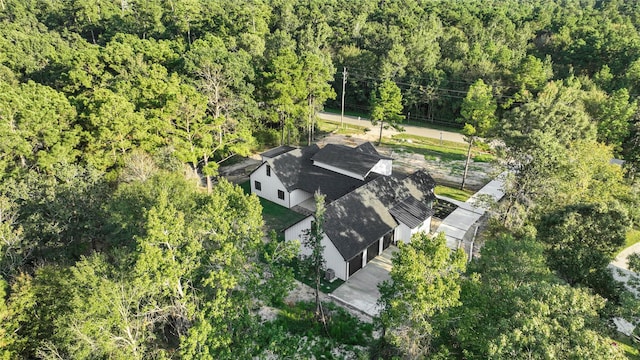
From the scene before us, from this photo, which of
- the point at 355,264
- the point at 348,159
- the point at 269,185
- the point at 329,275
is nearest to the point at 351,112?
→ the point at 348,159

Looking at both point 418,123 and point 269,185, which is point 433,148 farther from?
point 269,185

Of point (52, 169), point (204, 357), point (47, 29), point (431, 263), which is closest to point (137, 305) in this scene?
point (204, 357)

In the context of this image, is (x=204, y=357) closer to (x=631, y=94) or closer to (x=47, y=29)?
(x=631, y=94)

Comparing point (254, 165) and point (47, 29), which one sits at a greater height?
point (47, 29)

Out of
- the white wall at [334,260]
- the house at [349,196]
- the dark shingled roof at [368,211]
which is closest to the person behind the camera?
the white wall at [334,260]

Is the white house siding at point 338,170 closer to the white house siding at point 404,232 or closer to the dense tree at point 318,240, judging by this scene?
the white house siding at point 404,232

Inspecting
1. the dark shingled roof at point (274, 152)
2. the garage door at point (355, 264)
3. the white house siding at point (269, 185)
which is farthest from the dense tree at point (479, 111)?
the garage door at point (355, 264)

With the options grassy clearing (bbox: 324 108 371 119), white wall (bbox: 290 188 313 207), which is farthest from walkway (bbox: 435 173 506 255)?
grassy clearing (bbox: 324 108 371 119)
